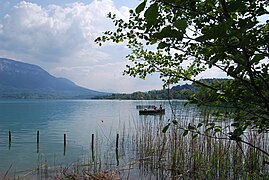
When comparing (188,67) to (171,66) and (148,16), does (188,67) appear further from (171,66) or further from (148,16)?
(148,16)

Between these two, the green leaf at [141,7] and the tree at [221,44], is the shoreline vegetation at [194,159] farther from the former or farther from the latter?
the green leaf at [141,7]

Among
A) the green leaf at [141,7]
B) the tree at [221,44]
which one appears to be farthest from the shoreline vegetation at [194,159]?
the green leaf at [141,7]

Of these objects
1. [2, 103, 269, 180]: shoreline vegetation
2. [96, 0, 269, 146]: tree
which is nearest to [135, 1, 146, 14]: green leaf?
[96, 0, 269, 146]: tree

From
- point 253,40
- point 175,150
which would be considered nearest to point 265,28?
point 253,40

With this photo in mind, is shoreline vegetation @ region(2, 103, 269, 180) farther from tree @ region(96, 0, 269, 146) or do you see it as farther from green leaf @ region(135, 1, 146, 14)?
green leaf @ region(135, 1, 146, 14)

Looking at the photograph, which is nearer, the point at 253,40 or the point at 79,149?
the point at 253,40

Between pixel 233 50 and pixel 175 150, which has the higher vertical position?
pixel 233 50

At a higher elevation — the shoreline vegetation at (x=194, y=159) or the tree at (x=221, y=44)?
the tree at (x=221, y=44)

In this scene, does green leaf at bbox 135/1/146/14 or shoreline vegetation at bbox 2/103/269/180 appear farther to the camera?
shoreline vegetation at bbox 2/103/269/180

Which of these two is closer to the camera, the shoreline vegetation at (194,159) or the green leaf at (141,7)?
the green leaf at (141,7)

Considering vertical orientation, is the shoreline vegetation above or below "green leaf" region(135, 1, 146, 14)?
below

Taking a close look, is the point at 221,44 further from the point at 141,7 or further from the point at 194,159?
the point at 194,159

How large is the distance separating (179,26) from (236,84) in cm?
96

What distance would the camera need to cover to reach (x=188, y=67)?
3.26 m
